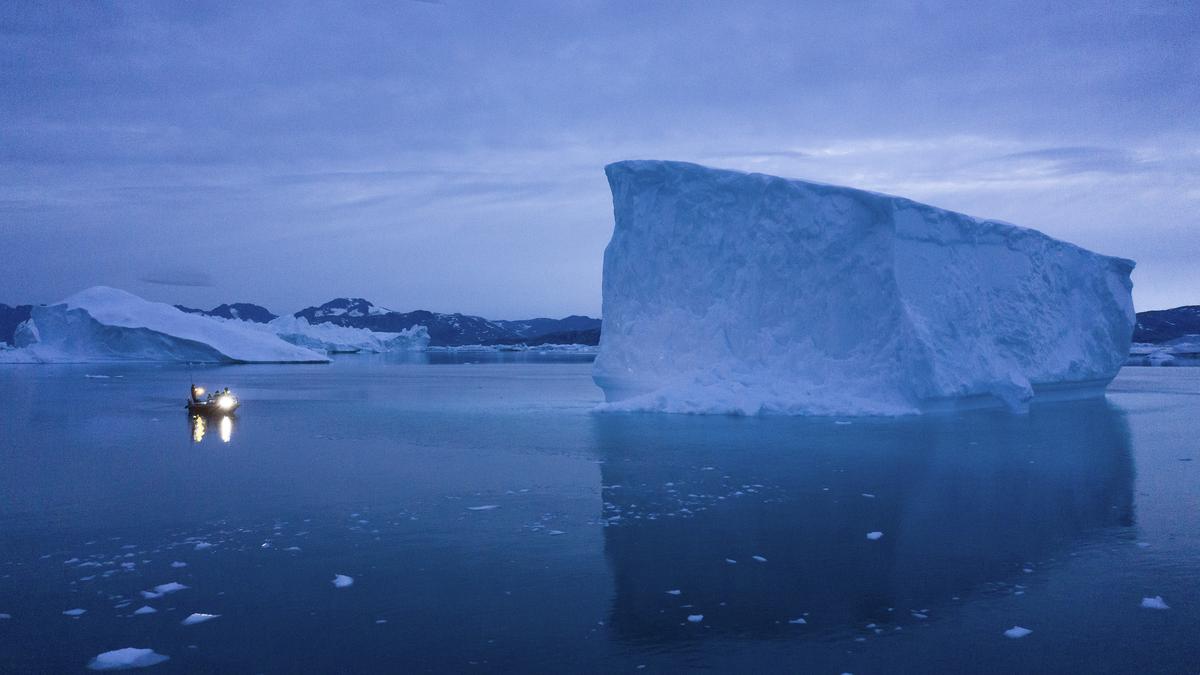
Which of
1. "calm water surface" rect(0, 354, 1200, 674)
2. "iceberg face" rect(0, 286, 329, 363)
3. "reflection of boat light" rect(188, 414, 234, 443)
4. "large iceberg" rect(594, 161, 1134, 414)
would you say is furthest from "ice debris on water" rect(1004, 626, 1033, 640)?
"iceberg face" rect(0, 286, 329, 363)

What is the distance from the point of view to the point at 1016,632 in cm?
455

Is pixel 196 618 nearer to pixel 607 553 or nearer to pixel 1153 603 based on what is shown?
pixel 607 553

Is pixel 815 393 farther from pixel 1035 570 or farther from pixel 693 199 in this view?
pixel 1035 570

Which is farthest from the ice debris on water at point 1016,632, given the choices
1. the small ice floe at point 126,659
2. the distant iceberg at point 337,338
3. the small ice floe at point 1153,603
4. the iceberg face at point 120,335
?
the distant iceberg at point 337,338

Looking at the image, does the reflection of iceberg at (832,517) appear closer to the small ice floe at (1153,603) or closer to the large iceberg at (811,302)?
the small ice floe at (1153,603)

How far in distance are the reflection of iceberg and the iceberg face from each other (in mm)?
46901

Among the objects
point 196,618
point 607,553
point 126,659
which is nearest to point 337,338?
point 607,553

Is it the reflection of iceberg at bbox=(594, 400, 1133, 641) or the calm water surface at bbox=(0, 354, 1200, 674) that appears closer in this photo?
the calm water surface at bbox=(0, 354, 1200, 674)

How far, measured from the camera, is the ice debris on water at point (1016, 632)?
451cm

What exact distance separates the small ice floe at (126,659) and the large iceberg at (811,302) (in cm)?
1344

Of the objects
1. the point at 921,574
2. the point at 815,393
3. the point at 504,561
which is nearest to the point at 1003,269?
the point at 815,393

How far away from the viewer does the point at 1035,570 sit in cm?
576

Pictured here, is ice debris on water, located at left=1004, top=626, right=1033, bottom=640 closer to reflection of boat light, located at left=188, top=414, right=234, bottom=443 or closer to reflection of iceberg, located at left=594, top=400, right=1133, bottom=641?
reflection of iceberg, located at left=594, top=400, right=1133, bottom=641

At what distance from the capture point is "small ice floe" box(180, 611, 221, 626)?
4.70m
